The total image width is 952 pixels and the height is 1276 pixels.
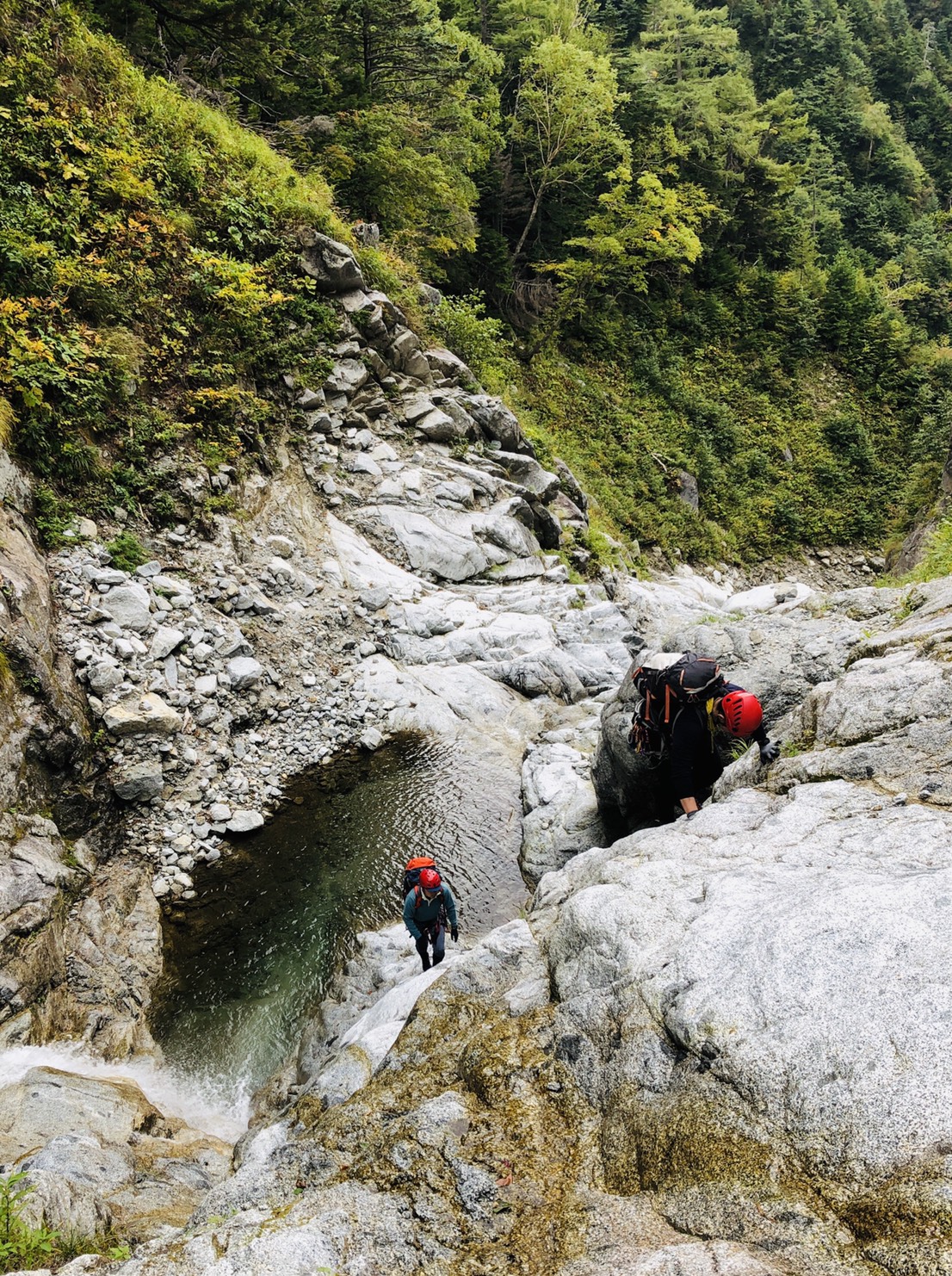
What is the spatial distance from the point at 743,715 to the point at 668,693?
83 cm

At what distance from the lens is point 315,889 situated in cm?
913

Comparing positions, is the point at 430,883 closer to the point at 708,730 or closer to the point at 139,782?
the point at 708,730

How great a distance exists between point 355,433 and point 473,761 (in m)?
9.65

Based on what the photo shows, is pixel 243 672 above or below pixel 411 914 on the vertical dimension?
above

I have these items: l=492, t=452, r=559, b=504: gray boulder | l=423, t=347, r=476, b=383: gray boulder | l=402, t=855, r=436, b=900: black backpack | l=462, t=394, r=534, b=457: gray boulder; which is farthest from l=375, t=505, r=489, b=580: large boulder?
l=402, t=855, r=436, b=900: black backpack

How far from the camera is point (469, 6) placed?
28.8m

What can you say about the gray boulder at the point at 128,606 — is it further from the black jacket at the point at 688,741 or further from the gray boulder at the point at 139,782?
the black jacket at the point at 688,741

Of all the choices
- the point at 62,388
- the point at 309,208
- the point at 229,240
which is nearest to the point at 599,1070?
the point at 62,388

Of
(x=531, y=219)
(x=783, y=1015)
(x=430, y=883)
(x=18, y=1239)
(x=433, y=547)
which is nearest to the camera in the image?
(x=783, y=1015)

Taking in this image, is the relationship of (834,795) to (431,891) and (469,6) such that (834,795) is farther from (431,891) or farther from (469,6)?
(469,6)

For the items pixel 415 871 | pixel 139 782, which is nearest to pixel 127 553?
pixel 139 782

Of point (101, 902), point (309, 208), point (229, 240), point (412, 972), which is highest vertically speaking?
point (309, 208)

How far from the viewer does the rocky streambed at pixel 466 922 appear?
2.80 m

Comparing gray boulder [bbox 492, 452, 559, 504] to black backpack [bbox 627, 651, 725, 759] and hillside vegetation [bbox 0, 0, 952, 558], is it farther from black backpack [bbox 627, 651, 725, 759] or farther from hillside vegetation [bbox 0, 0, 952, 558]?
black backpack [bbox 627, 651, 725, 759]
